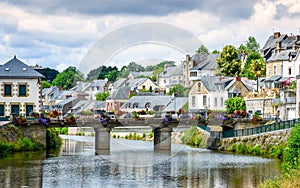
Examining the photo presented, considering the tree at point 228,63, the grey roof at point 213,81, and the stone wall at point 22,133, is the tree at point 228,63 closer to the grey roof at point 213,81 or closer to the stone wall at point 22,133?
the grey roof at point 213,81

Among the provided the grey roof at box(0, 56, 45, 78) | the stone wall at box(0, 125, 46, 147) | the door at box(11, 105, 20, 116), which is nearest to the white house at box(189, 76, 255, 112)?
the grey roof at box(0, 56, 45, 78)

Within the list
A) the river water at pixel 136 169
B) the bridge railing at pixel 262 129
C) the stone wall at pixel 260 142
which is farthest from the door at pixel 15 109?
the bridge railing at pixel 262 129

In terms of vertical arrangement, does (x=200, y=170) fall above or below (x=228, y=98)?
below

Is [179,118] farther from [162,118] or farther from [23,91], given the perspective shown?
[23,91]

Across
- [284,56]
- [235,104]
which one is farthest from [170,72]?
[235,104]

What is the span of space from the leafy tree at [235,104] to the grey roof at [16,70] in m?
26.9

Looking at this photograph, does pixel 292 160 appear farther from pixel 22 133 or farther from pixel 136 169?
pixel 22 133

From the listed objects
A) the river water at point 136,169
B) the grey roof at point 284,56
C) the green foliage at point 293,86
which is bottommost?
the river water at point 136,169

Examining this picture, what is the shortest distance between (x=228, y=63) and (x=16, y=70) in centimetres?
5209

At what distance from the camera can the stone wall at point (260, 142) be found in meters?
63.9

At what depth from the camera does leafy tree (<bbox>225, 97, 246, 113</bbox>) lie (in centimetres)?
9088

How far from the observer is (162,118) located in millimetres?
73312

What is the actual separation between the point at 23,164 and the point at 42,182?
10658 millimetres

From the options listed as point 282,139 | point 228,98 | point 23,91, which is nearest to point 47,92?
point 228,98
